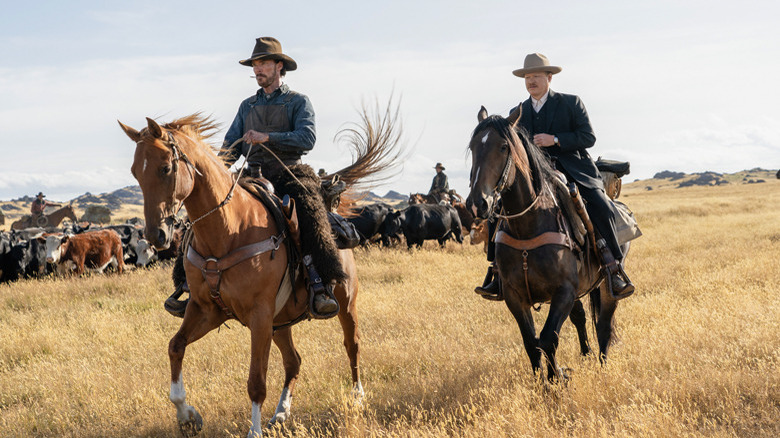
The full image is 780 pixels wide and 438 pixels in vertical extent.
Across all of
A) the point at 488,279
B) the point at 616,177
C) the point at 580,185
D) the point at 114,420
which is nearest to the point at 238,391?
the point at 114,420

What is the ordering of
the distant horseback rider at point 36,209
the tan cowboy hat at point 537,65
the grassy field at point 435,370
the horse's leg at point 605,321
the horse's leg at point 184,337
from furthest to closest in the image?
the distant horseback rider at point 36,209 < the horse's leg at point 605,321 < the tan cowboy hat at point 537,65 < the horse's leg at point 184,337 < the grassy field at point 435,370

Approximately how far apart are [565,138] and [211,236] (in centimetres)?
374

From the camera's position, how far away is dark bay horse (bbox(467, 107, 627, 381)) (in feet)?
17.6

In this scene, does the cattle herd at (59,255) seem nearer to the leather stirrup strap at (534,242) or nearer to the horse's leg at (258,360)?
the horse's leg at (258,360)

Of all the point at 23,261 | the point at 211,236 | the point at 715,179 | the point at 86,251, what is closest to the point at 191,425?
the point at 211,236

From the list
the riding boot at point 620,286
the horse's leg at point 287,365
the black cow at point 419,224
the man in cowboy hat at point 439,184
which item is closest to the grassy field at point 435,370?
the horse's leg at point 287,365

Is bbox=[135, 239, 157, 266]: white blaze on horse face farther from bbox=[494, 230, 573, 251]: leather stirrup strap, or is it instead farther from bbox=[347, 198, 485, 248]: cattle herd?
bbox=[494, 230, 573, 251]: leather stirrup strap

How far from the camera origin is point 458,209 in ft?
83.9

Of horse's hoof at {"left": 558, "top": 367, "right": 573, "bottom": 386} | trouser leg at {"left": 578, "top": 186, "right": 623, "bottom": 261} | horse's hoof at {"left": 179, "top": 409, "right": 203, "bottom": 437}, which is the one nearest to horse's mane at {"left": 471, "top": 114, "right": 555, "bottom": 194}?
trouser leg at {"left": 578, "top": 186, "right": 623, "bottom": 261}

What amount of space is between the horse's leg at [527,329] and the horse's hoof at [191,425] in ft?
9.75

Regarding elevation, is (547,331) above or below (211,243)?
below

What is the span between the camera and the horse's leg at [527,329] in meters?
5.67

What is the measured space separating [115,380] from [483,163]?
4828 millimetres

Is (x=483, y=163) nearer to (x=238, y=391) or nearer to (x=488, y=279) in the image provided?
(x=488, y=279)
